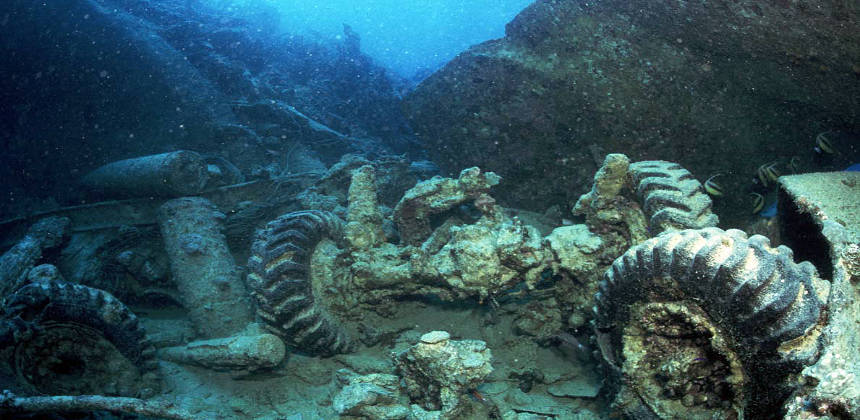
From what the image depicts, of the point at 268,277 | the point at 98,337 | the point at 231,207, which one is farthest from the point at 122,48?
the point at 268,277

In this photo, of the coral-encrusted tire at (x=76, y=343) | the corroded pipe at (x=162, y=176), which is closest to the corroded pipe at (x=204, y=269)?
the corroded pipe at (x=162, y=176)

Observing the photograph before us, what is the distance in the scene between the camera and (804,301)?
179 cm

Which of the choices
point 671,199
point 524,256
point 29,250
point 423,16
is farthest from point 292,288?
point 423,16

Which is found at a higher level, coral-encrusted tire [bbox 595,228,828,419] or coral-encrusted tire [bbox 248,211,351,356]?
coral-encrusted tire [bbox 248,211,351,356]

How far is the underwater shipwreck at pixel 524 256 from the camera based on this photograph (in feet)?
7.13

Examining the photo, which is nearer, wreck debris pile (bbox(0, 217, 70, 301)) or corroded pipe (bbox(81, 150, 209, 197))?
wreck debris pile (bbox(0, 217, 70, 301))

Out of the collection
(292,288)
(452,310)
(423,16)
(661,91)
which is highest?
(423,16)

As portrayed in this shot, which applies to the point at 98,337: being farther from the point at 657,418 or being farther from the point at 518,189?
the point at 518,189

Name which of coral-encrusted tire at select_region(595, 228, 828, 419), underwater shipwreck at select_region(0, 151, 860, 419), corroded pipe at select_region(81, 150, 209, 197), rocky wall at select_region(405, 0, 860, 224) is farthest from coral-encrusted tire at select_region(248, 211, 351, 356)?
rocky wall at select_region(405, 0, 860, 224)

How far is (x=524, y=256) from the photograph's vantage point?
351 centimetres

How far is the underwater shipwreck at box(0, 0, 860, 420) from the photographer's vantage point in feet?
7.13

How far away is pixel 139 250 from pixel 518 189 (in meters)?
5.40

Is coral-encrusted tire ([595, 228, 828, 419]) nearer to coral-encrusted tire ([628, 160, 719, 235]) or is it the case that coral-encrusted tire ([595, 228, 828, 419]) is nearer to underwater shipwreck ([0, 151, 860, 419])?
underwater shipwreck ([0, 151, 860, 419])

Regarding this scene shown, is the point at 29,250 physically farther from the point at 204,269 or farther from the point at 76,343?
the point at 76,343
